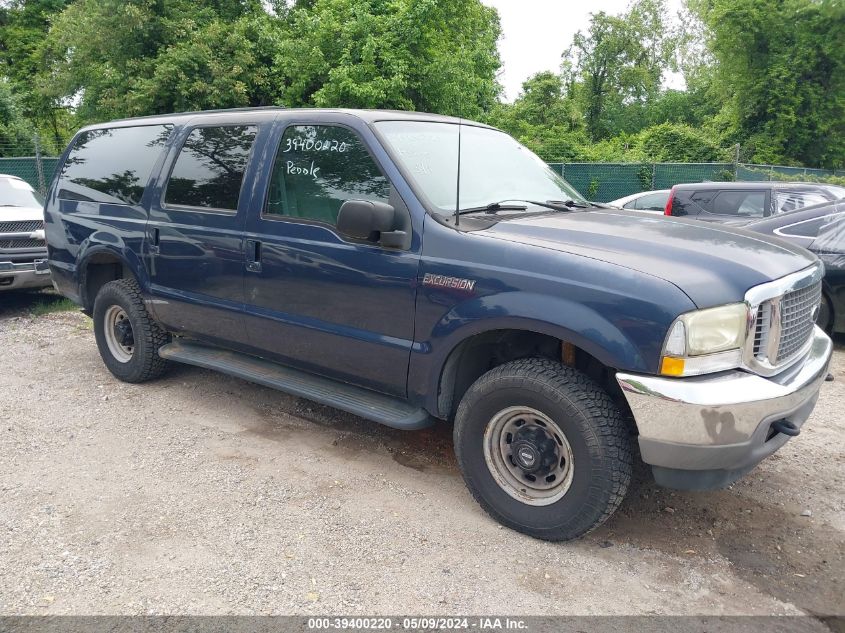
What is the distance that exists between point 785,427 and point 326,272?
7.91 ft

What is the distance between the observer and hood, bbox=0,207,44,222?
8.15 m

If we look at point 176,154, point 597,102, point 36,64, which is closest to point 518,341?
point 176,154

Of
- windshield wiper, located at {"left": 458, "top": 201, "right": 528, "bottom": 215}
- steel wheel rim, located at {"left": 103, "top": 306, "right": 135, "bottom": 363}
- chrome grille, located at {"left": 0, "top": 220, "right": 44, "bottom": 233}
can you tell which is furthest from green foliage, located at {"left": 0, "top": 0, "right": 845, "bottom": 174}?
windshield wiper, located at {"left": 458, "top": 201, "right": 528, "bottom": 215}

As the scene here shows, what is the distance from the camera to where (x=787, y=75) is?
2597cm

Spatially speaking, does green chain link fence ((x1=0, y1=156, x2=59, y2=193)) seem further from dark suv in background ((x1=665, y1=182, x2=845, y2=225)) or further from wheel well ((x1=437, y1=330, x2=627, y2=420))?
wheel well ((x1=437, y1=330, x2=627, y2=420))

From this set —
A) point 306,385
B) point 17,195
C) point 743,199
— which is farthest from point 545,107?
point 306,385

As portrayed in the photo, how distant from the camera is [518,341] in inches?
137

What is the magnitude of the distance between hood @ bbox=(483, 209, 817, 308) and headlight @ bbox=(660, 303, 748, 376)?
56mm

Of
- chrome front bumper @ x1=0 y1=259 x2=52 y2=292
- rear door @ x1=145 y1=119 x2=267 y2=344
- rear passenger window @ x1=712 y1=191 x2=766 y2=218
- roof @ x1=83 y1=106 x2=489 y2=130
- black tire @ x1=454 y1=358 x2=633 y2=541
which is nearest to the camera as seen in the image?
black tire @ x1=454 y1=358 x2=633 y2=541

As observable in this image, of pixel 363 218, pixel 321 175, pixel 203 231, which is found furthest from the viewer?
pixel 203 231

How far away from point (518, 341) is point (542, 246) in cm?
56

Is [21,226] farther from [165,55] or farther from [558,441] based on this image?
[165,55]

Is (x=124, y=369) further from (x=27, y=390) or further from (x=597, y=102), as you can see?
(x=597, y=102)

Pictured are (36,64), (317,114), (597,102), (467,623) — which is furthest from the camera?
(597,102)
